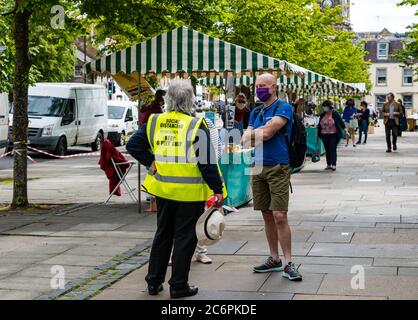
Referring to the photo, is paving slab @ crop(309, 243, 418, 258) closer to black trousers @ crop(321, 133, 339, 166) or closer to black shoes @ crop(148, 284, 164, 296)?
black shoes @ crop(148, 284, 164, 296)

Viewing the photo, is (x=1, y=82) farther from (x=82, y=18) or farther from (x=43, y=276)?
(x=43, y=276)

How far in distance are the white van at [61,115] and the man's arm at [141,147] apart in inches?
780

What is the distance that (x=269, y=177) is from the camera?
747cm

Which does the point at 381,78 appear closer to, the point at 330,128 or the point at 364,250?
the point at 330,128

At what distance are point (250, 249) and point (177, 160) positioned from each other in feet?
8.43

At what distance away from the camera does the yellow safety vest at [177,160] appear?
6.74 m

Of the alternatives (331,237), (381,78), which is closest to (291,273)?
(331,237)

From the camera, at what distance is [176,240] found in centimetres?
683

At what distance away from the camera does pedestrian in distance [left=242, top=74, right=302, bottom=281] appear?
741cm

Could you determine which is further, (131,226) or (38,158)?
(38,158)

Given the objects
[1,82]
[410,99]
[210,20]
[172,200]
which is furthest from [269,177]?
[410,99]

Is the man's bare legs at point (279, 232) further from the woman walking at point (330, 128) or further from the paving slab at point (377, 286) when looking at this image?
the woman walking at point (330, 128)

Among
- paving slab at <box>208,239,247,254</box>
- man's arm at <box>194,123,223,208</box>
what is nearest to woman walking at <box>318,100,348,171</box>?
paving slab at <box>208,239,247,254</box>

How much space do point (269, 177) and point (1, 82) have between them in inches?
485
